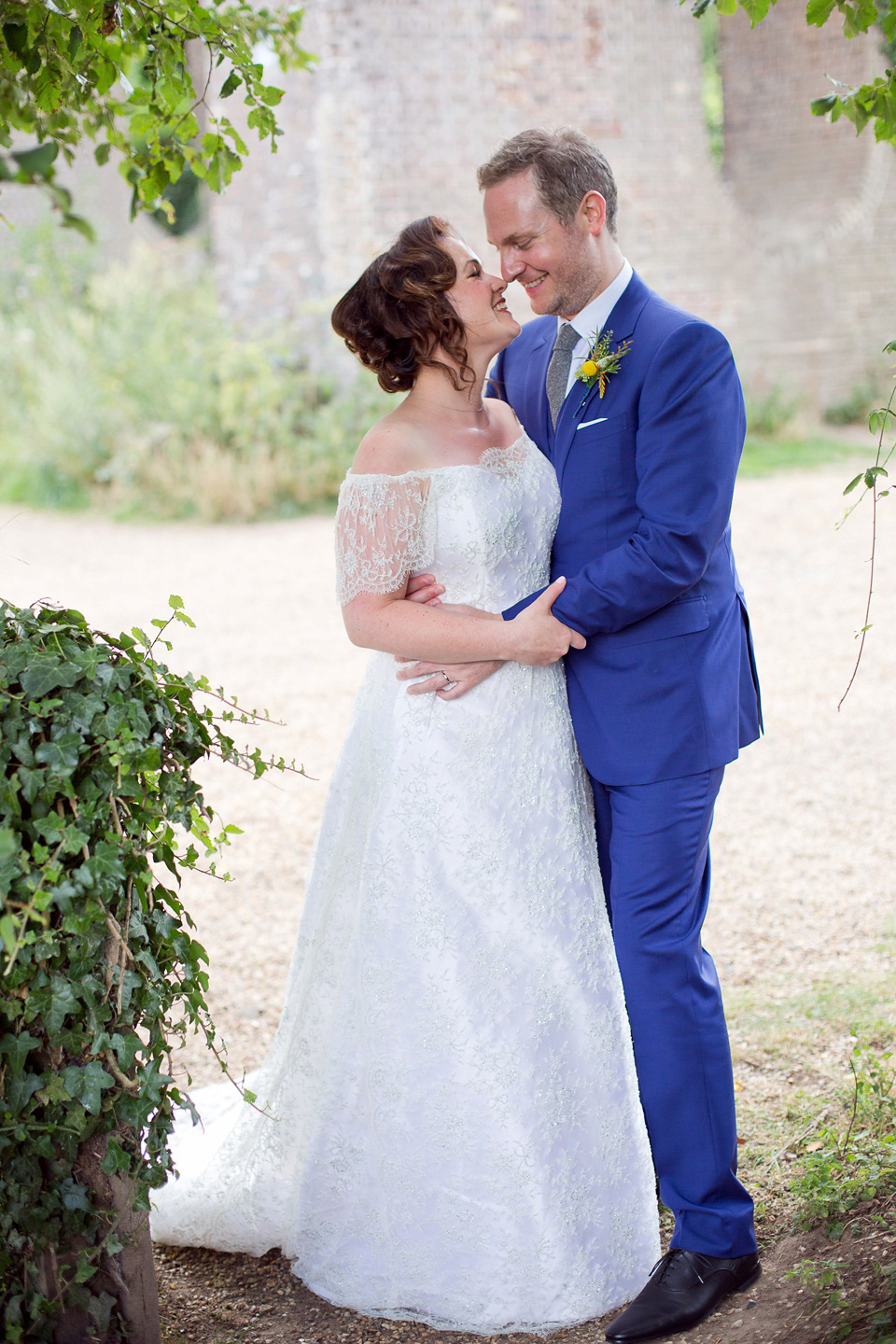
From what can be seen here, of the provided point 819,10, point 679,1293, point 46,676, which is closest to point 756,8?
point 819,10

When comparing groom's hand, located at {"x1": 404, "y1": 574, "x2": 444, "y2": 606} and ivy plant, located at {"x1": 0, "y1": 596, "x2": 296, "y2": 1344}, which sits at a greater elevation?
groom's hand, located at {"x1": 404, "y1": 574, "x2": 444, "y2": 606}

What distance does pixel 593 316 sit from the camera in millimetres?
2818

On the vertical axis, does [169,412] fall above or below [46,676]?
above

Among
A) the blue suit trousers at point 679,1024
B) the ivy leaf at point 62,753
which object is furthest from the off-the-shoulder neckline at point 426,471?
the ivy leaf at point 62,753

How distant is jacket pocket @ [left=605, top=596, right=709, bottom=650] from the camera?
8.75 ft

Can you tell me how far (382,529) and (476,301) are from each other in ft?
1.80

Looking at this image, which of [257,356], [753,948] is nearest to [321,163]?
[257,356]

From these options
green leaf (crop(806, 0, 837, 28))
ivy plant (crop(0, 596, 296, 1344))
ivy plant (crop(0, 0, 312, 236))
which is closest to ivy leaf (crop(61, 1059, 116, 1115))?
ivy plant (crop(0, 596, 296, 1344))

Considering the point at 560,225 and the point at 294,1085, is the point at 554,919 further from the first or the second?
the point at 560,225

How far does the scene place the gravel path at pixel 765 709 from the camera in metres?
4.73

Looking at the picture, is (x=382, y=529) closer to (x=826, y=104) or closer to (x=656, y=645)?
(x=656, y=645)

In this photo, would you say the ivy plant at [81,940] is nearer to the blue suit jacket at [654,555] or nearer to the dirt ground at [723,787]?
the dirt ground at [723,787]

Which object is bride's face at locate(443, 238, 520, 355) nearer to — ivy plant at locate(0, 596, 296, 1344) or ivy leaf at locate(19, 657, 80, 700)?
ivy plant at locate(0, 596, 296, 1344)

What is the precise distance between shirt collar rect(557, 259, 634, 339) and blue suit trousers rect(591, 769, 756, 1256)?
3.30 feet
